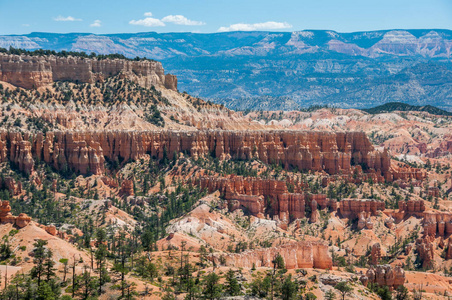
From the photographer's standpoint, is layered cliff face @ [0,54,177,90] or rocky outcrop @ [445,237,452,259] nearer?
rocky outcrop @ [445,237,452,259]

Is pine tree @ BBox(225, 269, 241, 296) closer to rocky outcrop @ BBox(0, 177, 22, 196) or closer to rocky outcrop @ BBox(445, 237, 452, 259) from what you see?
rocky outcrop @ BBox(445, 237, 452, 259)

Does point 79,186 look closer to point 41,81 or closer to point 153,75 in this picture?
point 41,81

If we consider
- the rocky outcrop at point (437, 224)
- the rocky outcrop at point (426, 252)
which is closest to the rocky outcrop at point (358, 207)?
the rocky outcrop at point (437, 224)

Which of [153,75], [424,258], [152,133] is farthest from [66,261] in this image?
[153,75]

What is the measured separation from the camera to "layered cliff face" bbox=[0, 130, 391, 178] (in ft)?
469

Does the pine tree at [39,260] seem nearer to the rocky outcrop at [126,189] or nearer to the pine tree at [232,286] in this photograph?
the pine tree at [232,286]

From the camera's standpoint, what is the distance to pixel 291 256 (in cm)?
9400

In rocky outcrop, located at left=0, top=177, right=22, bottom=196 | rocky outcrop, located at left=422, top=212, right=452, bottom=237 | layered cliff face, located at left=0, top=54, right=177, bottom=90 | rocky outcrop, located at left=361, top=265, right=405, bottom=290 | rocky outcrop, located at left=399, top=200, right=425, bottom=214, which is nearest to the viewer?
rocky outcrop, located at left=361, top=265, right=405, bottom=290

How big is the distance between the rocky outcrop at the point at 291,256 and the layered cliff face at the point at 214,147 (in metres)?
57.2

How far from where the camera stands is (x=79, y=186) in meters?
136

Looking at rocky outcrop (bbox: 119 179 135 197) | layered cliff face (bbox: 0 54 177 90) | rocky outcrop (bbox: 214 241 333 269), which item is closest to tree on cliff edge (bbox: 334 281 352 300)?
rocky outcrop (bbox: 214 241 333 269)

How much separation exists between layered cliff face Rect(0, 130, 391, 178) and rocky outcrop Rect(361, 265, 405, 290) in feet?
188

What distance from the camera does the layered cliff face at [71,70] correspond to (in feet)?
534

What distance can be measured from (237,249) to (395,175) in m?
60.7
